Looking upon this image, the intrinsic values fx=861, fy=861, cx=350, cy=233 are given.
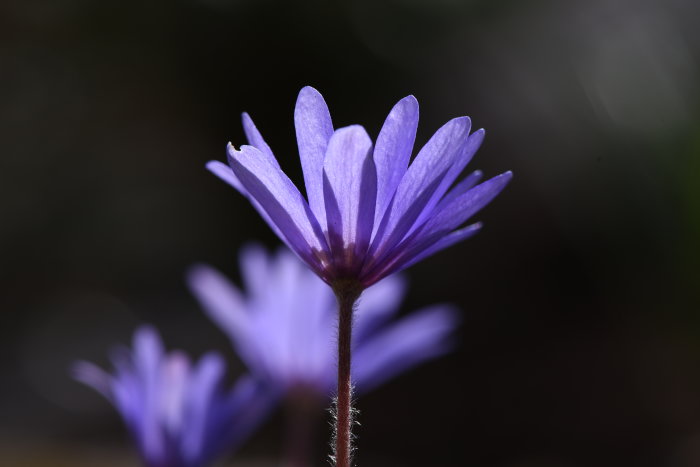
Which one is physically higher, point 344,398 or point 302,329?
point 302,329

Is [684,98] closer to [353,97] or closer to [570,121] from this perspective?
[570,121]

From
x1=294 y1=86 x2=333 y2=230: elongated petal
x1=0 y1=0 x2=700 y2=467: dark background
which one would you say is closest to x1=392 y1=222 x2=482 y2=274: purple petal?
x1=294 y1=86 x2=333 y2=230: elongated petal

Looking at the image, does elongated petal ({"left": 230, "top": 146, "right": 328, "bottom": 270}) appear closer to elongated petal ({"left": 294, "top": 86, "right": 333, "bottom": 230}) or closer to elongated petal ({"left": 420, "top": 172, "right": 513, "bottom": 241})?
elongated petal ({"left": 294, "top": 86, "right": 333, "bottom": 230})

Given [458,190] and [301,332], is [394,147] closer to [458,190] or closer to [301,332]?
[458,190]

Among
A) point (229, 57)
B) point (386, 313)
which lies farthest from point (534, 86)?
point (386, 313)

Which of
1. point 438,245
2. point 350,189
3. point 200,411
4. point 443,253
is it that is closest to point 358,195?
point 350,189
